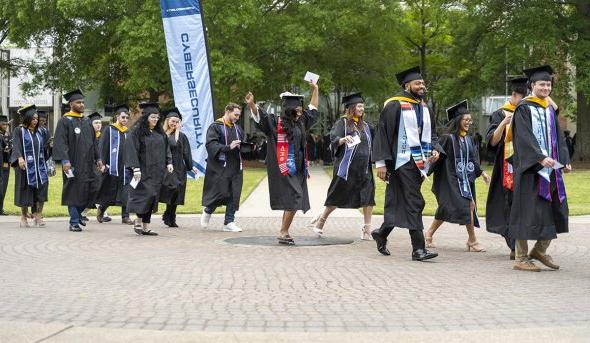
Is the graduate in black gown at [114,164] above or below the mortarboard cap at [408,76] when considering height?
below

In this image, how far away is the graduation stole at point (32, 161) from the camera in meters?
14.7

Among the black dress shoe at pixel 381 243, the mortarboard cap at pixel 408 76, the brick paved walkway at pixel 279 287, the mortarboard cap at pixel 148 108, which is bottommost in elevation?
the brick paved walkway at pixel 279 287

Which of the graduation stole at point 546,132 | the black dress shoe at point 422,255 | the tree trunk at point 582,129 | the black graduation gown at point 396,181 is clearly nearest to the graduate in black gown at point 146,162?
the black graduation gown at point 396,181

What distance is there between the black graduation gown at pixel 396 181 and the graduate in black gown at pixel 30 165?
A: 6.40 metres

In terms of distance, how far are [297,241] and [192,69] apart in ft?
26.8

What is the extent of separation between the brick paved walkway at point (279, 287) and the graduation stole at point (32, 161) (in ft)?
7.38

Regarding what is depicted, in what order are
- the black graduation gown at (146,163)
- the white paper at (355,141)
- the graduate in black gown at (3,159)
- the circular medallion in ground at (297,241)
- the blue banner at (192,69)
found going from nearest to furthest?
the circular medallion in ground at (297,241) → the white paper at (355,141) → the black graduation gown at (146,163) → the graduate in black gown at (3,159) → the blue banner at (192,69)

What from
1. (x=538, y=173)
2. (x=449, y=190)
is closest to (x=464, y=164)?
(x=449, y=190)

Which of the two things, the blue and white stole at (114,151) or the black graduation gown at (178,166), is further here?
the blue and white stole at (114,151)

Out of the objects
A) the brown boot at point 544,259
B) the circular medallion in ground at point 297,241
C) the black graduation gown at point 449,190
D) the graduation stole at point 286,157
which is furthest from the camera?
the circular medallion in ground at point 297,241

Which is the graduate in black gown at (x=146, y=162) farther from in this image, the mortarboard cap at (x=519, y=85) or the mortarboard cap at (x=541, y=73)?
the mortarboard cap at (x=541, y=73)

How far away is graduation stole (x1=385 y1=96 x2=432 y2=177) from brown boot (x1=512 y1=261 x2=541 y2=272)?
1.41 meters

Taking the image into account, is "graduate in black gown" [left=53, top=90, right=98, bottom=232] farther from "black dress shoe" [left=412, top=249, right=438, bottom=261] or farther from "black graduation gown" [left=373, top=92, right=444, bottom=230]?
"black dress shoe" [left=412, top=249, right=438, bottom=261]

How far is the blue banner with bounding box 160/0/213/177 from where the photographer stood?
19.6 meters
